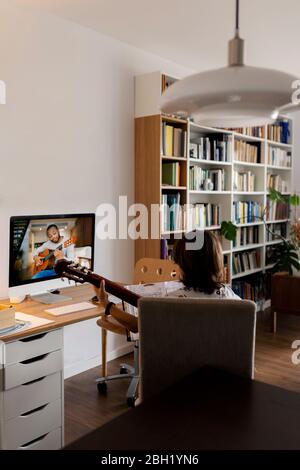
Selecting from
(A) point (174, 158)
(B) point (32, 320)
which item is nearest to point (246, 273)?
(A) point (174, 158)

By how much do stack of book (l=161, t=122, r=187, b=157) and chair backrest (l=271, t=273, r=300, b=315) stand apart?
164 cm

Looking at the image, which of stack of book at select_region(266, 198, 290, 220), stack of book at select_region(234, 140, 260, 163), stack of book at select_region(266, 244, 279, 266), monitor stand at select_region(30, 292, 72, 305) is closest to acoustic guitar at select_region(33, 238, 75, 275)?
monitor stand at select_region(30, 292, 72, 305)

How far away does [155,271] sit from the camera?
10.8 ft

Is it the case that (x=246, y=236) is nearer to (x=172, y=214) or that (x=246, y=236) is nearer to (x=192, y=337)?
(x=172, y=214)

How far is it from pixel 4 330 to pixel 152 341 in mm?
777

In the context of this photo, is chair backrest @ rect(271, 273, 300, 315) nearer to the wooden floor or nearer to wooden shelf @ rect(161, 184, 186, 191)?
the wooden floor

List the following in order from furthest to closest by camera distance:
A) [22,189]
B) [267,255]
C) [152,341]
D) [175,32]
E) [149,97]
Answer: [267,255]
[149,97]
[175,32]
[22,189]
[152,341]

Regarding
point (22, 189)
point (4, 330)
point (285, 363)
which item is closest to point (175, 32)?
point (22, 189)

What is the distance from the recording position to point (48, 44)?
302 centimetres

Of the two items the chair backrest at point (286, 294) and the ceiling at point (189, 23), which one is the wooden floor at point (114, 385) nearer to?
the chair backrest at point (286, 294)

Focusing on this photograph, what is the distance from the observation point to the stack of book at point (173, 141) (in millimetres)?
3691

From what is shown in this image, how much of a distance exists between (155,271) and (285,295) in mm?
1755

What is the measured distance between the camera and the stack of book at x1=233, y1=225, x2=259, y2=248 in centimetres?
502
